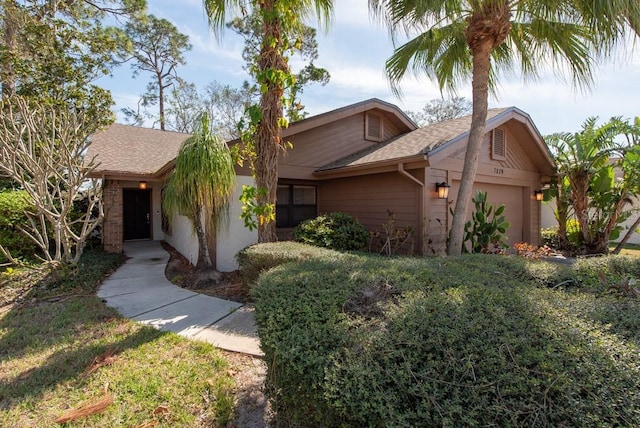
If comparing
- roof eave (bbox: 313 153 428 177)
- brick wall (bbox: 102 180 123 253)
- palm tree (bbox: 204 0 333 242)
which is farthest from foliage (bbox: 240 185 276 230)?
brick wall (bbox: 102 180 123 253)

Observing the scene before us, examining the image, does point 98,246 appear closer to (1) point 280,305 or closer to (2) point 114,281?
(2) point 114,281

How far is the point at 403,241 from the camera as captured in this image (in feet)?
25.5

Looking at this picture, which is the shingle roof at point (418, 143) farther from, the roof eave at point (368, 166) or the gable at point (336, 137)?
the gable at point (336, 137)

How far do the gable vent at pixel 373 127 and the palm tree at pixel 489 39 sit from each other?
329cm

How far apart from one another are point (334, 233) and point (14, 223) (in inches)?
345

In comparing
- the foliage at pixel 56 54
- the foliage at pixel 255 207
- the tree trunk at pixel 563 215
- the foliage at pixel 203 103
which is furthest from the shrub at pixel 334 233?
the foliage at pixel 203 103

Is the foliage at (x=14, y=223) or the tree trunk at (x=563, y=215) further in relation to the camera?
the tree trunk at (x=563, y=215)

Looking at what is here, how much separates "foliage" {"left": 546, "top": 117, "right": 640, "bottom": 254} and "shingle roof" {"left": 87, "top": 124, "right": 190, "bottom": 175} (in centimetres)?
1342

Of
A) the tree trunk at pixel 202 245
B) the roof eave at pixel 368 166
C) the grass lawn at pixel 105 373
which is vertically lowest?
the grass lawn at pixel 105 373

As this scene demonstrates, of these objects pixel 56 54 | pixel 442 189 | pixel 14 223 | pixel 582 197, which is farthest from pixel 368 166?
pixel 56 54

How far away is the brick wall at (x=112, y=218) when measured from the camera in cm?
1041

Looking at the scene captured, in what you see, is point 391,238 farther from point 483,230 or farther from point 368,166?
point 483,230

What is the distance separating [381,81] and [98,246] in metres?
11.0

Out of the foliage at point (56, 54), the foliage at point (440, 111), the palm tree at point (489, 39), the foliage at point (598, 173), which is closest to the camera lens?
the palm tree at point (489, 39)
